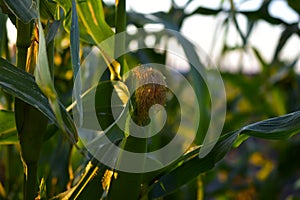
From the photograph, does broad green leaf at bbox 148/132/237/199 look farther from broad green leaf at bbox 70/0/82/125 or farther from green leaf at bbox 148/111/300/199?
broad green leaf at bbox 70/0/82/125

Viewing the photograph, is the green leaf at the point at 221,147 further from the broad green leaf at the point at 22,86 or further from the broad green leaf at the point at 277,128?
the broad green leaf at the point at 22,86

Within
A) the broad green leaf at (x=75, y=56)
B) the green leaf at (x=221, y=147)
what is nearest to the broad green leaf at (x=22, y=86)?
the broad green leaf at (x=75, y=56)

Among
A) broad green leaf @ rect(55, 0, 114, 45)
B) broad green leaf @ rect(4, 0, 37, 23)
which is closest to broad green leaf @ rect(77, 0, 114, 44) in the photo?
Answer: broad green leaf @ rect(55, 0, 114, 45)

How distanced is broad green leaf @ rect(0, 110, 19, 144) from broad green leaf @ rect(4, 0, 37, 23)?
0.14 meters

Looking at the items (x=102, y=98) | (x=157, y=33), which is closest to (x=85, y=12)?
(x=102, y=98)

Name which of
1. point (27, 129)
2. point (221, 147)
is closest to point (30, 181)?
point (27, 129)

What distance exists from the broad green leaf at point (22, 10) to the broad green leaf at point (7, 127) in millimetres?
142

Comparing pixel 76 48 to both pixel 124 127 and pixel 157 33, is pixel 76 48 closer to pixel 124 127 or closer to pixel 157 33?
pixel 124 127

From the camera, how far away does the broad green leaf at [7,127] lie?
0.47 metres

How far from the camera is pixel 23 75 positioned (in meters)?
0.35

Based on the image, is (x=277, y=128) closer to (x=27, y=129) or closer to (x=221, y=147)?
(x=221, y=147)

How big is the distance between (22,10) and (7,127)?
0.53 ft

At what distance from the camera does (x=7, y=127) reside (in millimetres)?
479

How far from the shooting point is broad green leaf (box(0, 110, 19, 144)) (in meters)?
0.47
